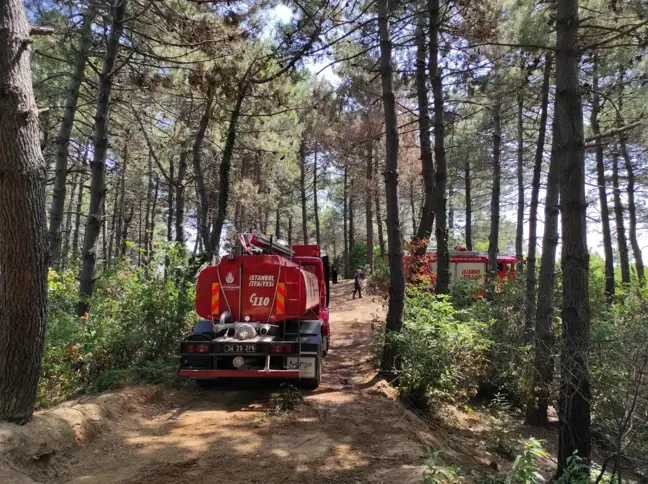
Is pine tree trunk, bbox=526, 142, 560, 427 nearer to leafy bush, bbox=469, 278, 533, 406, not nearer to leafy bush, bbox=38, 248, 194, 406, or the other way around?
leafy bush, bbox=469, 278, 533, 406

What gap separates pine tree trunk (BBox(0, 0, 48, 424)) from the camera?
4414 millimetres

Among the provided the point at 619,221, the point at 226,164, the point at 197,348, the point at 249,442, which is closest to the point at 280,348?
the point at 197,348

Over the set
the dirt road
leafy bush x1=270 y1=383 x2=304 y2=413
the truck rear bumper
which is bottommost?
the dirt road

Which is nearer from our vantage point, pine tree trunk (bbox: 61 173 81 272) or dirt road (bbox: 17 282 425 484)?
dirt road (bbox: 17 282 425 484)

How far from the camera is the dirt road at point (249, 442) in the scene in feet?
14.7

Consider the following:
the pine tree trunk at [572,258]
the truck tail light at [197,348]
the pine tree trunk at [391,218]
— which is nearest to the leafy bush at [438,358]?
the pine tree trunk at [391,218]

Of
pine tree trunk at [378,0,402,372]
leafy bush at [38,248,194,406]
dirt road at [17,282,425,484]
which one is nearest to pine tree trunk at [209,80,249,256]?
leafy bush at [38,248,194,406]

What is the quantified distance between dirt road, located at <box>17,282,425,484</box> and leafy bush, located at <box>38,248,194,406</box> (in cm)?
115

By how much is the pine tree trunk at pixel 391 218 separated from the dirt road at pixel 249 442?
1228mm

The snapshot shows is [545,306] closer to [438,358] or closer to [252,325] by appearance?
[438,358]

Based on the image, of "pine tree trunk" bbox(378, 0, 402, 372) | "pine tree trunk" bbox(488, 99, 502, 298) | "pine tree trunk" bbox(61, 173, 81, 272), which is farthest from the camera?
"pine tree trunk" bbox(61, 173, 81, 272)

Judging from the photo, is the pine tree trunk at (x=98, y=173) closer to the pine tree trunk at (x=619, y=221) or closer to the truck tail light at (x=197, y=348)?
the truck tail light at (x=197, y=348)

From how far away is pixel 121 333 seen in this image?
7.87m

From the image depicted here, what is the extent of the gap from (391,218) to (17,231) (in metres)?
6.23
